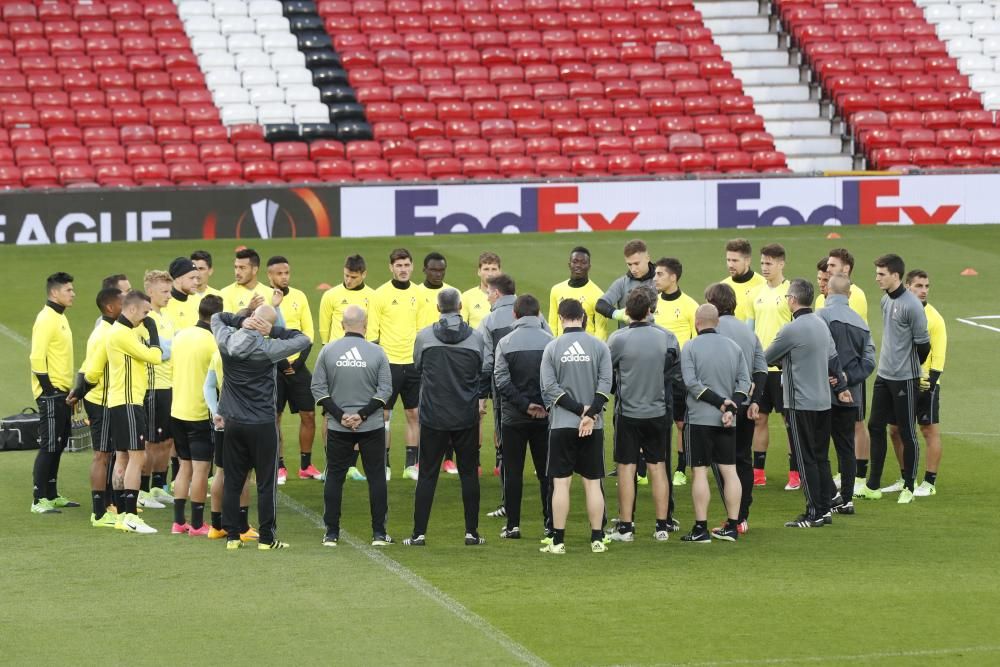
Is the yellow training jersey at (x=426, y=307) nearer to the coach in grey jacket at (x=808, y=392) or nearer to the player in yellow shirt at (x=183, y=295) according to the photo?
the player in yellow shirt at (x=183, y=295)

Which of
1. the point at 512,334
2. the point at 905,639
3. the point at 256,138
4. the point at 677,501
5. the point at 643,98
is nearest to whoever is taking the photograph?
the point at 905,639

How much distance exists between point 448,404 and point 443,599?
6.69ft

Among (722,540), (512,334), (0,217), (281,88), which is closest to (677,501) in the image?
(722,540)

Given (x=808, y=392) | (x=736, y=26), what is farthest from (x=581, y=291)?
(x=736, y=26)

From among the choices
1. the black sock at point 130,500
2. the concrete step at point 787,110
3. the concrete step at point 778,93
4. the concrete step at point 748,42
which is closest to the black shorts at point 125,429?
the black sock at point 130,500

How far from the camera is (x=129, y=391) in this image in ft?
41.3

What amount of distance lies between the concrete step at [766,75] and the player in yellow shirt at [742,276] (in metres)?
20.8

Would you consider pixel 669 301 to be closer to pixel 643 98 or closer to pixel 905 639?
pixel 905 639

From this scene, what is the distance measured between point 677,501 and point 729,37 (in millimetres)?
23828

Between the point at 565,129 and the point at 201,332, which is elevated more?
the point at 565,129

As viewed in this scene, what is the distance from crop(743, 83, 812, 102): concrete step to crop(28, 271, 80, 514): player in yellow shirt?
23.5 metres

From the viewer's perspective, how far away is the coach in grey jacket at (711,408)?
39.1 ft

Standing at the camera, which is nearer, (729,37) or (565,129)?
(565,129)

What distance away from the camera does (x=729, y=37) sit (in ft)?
117
